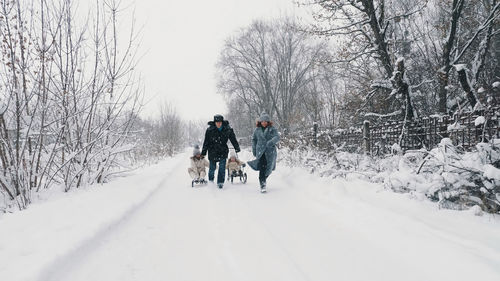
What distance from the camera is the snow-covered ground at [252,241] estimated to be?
96.7 inches

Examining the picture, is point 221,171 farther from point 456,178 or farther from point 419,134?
point 456,178

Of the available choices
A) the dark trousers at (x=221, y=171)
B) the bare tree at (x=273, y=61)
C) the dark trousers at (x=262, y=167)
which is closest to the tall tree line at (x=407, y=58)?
the bare tree at (x=273, y=61)

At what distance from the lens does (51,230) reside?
328 cm

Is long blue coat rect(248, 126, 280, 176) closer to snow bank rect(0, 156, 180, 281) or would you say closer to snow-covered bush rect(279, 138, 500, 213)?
snow-covered bush rect(279, 138, 500, 213)

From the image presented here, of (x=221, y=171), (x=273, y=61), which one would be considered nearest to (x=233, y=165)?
(x=221, y=171)

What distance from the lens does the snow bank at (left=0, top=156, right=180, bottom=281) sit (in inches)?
94.0

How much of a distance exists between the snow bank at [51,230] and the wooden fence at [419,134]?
5315 mm

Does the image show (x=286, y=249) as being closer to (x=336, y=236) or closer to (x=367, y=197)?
(x=336, y=236)

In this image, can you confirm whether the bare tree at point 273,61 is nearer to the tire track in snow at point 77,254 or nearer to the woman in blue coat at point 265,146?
the woman in blue coat at point 265,146

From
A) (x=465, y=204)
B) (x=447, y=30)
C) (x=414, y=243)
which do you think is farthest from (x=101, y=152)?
(x=447, y=30)

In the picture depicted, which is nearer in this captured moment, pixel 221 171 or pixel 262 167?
pixel 262 167

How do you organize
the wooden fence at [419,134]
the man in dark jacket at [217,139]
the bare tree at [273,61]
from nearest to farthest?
the wooden fence at [419,134], the man in dark jacket at [217,139], the bare tree at [273,61]

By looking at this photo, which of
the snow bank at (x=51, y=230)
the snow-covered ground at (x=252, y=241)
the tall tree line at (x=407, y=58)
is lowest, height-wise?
the snow-covered ground at (x=252, y=241)

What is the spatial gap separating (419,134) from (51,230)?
7.03 metres
